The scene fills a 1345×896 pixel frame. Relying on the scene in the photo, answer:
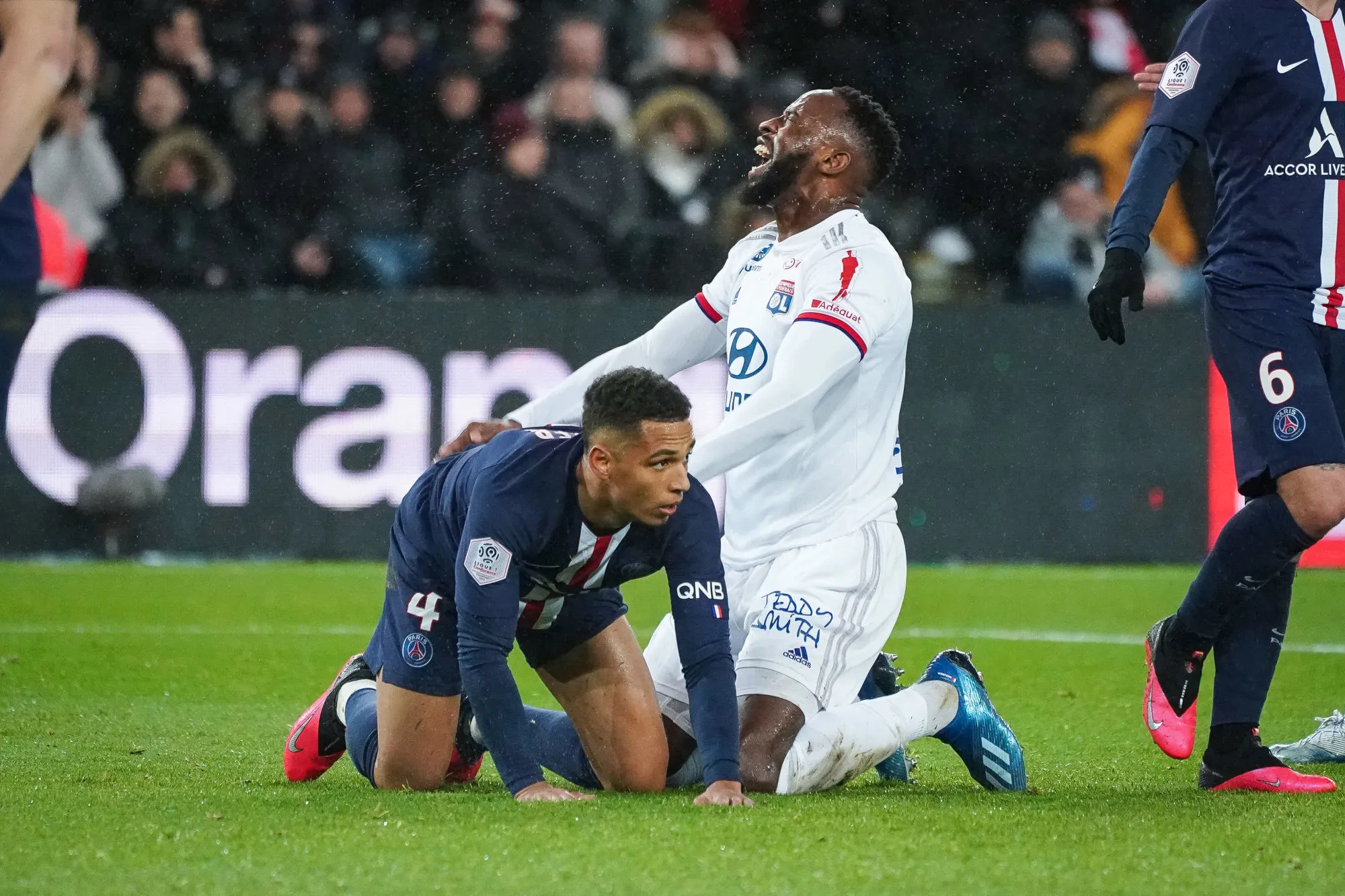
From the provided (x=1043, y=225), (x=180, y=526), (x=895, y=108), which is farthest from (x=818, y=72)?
(x=180, y=526)

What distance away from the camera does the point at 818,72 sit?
11.7 meters

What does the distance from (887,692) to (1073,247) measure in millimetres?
6693

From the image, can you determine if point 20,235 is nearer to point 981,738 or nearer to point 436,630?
point 436,630

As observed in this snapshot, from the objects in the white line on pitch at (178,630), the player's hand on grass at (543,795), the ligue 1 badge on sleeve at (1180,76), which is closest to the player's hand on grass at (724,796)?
the player's hand on grass at (543,795)

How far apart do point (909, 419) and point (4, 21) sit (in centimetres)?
743

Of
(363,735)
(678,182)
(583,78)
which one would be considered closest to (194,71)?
(583,78)

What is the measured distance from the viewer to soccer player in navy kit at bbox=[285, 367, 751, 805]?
3875 millimetres

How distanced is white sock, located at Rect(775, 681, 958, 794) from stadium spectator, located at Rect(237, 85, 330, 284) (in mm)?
7029

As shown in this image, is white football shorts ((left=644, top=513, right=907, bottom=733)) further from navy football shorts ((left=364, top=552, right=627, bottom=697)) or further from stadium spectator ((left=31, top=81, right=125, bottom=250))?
stadium spectator ((left=31, top=81, right=125, bottom=250))

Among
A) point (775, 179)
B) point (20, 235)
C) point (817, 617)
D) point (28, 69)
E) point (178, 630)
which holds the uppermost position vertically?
point (28, 69)

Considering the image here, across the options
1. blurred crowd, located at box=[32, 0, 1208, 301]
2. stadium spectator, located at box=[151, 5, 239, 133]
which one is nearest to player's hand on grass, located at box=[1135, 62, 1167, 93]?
blurred crowd, located at box=[32, 0, 1208, 301]

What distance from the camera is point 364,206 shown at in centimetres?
1074

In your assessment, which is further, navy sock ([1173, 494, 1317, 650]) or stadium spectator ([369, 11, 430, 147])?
stadium spectator ([369, 11, 430, 147])

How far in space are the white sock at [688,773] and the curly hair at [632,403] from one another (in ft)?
3.33
